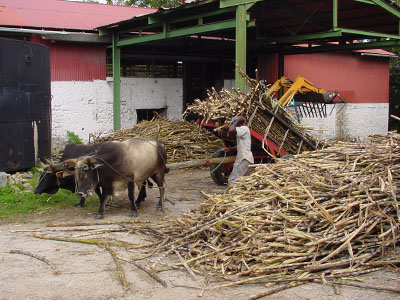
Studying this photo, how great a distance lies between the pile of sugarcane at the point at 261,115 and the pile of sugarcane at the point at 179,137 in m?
2.81

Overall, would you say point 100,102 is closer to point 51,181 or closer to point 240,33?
point 240,33

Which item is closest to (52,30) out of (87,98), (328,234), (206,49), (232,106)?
(87,98)

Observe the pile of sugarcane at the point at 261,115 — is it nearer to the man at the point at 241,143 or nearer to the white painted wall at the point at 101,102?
the man at the point at 241,143

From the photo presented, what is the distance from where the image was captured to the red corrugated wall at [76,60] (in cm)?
1605

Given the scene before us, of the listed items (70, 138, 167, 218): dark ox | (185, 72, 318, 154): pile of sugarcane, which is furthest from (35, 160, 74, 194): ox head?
(185, 72, 318, 154): pile of sugarcane

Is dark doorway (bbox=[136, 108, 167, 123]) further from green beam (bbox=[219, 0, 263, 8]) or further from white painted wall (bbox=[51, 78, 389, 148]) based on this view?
green beam (bbox=[219, 0, 263, 8])

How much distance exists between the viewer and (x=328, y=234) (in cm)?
592

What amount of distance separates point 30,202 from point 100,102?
7669 mm

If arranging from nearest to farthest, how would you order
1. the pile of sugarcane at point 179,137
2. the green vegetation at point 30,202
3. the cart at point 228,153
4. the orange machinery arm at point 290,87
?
the green vegetation at point 30,202
the cart at point 228,153
the orange machinery arm at point 290,87
the pile of sugarcane at point 179,137

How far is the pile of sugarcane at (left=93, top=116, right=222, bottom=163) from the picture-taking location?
13.7m

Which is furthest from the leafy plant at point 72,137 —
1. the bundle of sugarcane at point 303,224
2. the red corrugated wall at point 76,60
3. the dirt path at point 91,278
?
the bundle of sugarcane at point 303,224

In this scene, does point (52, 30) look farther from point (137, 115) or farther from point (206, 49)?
point (206, 49)

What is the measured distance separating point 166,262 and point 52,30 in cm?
1165

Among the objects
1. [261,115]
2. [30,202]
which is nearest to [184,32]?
[261,115]
